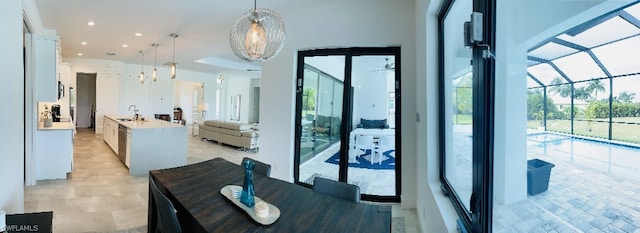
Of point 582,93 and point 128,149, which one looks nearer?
point 582,93

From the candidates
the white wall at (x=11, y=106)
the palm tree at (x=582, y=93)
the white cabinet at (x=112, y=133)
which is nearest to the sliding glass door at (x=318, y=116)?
the white wall at (x=11, y=106)

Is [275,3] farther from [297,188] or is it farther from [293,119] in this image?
[297,188]

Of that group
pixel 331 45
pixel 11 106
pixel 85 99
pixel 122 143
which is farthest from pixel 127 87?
pixel 331 45

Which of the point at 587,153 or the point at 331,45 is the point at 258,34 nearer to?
the point at 331,45

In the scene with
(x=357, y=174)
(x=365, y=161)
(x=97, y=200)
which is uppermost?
(x=365, y=161)

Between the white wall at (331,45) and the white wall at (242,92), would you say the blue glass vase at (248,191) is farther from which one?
the white wall at (242,92)

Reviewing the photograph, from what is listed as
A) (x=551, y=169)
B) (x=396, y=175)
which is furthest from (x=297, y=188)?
(x=396, y=175)

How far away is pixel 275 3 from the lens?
156 inches

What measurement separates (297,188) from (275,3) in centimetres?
286

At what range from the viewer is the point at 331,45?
4004 mm

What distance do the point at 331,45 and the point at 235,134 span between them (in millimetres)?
4702

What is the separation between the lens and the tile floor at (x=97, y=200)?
2.98 m

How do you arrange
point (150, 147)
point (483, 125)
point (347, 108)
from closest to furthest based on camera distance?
point (483, 125) → point (347, 108) → point (150, 147)

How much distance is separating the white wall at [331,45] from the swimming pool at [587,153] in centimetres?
266
